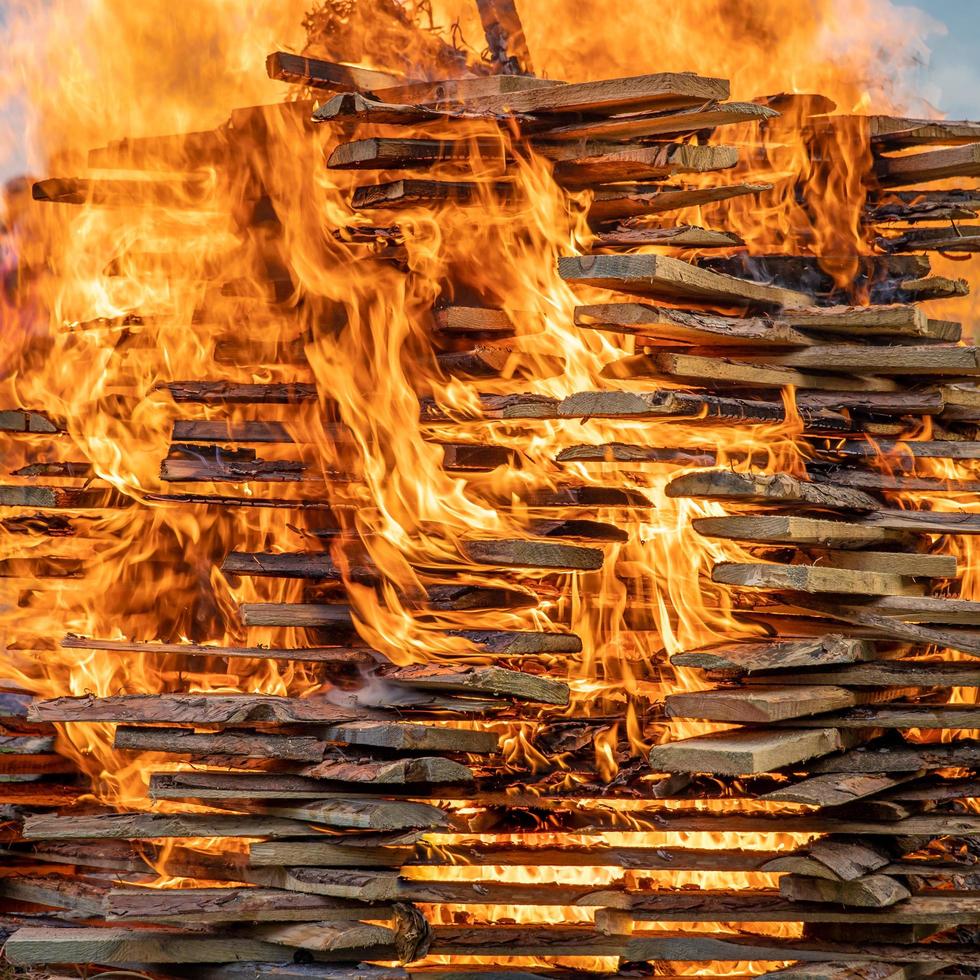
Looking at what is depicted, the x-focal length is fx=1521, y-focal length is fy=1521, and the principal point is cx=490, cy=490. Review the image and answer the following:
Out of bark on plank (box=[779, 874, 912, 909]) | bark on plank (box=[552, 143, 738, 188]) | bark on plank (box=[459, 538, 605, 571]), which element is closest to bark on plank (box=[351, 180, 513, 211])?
bark on plank (box=[552, 143, 738, 188])

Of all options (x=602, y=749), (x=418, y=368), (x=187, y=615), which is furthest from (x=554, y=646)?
(x=187, y=615)

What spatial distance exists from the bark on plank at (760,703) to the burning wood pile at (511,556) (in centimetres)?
2

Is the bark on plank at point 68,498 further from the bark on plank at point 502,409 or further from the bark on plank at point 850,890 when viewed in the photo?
the bark on plank at point 850,890

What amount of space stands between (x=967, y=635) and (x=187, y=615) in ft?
9.46

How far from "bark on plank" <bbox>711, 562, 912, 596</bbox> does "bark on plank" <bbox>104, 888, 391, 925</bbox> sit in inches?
61.2

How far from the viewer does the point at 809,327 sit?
17.4ft

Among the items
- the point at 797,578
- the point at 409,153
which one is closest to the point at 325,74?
the point at 409,153

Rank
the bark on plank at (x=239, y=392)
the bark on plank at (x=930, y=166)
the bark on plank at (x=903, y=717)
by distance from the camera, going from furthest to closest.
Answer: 1. the bark on plank at (x=930, y=166)
2. the bark on plank at (x=239, y=392)
3. the bark on plank at (x=903, y=717)

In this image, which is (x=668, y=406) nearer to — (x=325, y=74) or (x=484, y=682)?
(x=484, y=682)

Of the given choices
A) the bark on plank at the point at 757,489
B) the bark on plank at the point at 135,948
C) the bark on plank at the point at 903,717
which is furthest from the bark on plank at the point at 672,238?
the bark on plank at the point at 135,948

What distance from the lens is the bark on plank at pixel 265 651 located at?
17.1 feet

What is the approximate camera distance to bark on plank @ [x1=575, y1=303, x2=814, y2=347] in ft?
16.0

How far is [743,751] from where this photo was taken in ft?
14.9

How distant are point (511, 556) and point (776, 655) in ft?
3.06
